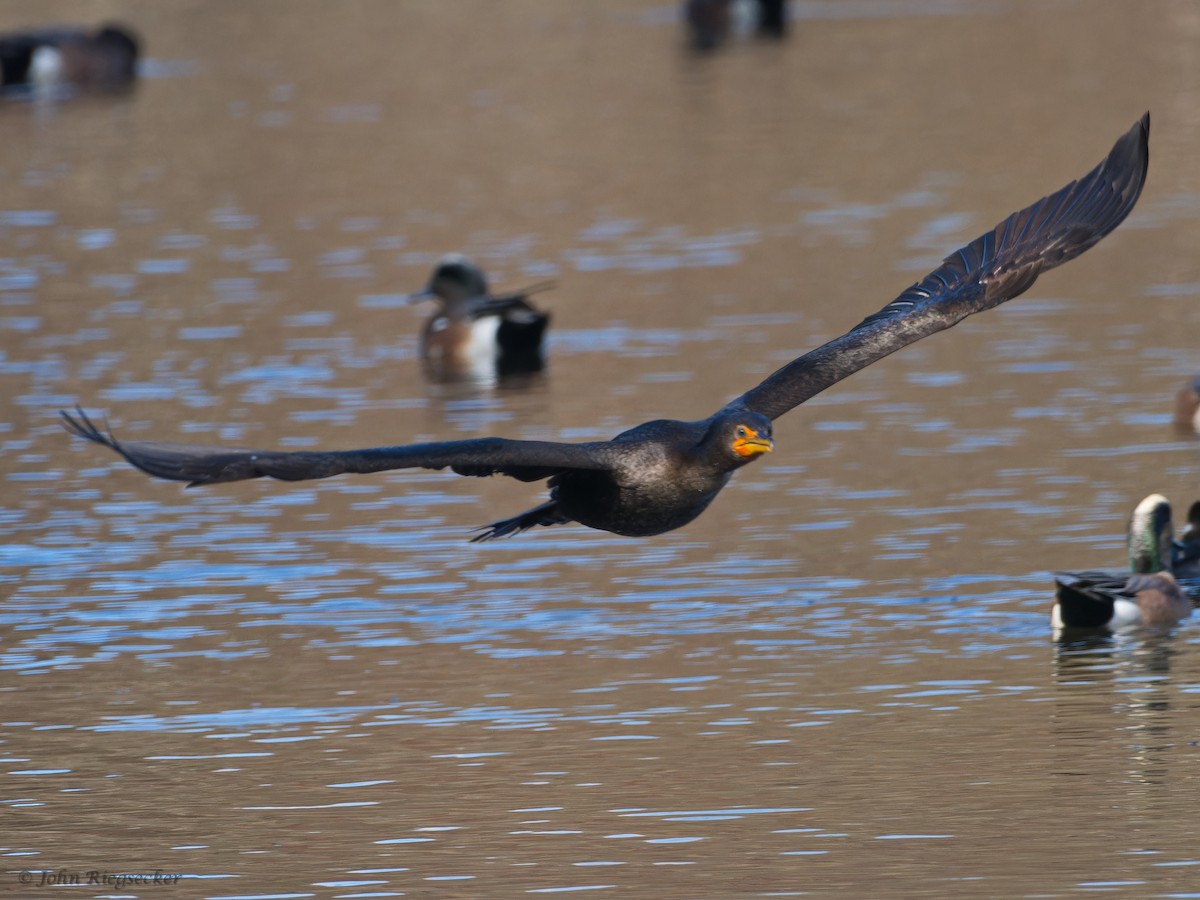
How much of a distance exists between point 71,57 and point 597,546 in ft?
83.1

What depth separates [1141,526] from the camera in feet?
37.7

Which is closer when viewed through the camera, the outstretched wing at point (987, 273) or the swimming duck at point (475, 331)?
the outstretched wing at point (987, 273)

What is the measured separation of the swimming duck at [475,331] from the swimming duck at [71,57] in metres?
18.1

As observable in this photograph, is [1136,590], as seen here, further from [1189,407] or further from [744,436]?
[1189,407]

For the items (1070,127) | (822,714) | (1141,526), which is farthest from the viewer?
(1070,127)

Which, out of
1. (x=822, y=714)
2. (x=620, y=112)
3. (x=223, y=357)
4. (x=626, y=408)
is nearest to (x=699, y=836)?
(x=822, y=714)

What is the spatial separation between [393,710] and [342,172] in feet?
59.7

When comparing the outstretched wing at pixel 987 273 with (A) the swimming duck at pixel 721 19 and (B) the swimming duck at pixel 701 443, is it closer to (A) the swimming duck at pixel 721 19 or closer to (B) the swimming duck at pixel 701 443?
(B) the swimming duck at pixel 701 443

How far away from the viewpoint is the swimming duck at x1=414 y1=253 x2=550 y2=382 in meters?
17.9

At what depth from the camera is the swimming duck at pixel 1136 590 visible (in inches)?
420

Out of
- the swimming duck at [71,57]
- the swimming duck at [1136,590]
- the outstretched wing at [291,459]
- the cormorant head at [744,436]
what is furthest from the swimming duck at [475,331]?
the swimming duck at [71,57]

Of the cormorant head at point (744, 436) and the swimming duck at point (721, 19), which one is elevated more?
the swimming duck at point (721, 19)

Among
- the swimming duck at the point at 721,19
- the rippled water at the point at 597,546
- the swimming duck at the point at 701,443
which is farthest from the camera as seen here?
the swimming duck at the point at 721,19

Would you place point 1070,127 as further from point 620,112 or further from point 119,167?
point 119,167
